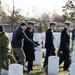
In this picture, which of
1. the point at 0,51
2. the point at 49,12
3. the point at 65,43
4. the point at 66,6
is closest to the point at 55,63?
the point at 65,43

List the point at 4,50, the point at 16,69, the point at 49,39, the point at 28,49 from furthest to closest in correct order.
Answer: the point at 49,39 < the point at 28,49 < the point at 4,50 < the point at 16,69

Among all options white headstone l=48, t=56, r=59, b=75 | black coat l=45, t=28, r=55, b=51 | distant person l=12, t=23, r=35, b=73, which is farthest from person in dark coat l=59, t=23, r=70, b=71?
distant person l=12, t=23, r=35, b=73

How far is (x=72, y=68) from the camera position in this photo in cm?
798

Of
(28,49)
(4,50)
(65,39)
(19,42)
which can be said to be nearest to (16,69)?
(4,50)

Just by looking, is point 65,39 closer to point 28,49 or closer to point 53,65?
point 53,65

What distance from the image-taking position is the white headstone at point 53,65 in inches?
396

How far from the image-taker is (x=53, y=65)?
10.1 m

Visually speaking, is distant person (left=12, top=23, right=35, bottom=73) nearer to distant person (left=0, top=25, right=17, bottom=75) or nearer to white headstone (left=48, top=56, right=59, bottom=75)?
white headstone (left=48, top=56, right=59, bottom=75)

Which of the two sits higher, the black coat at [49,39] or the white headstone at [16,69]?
the black coat at [49,39]

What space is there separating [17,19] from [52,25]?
116ft

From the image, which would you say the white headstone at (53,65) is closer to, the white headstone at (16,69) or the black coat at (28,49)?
the black coat at (28,49)

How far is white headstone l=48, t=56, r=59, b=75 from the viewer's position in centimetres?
1005

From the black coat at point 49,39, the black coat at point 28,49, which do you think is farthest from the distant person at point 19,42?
the black coat at point 49,39

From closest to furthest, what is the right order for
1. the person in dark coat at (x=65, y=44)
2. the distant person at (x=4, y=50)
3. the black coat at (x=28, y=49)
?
the distant person at (x=4, y=50) < the black coat at (x=28, y=49) < the person in dark coat at (x=65, y=44)
